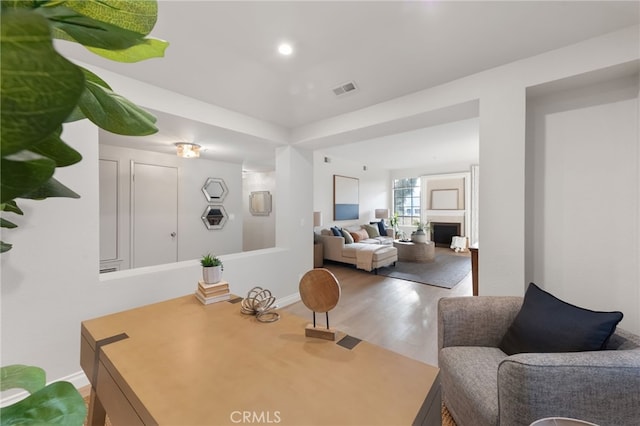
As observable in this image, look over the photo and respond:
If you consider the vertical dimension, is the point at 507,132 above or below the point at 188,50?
below

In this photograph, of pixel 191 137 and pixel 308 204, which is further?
pixel 308 204

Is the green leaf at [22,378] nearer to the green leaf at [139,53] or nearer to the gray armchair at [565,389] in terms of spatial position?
the green leaf at [139,53]

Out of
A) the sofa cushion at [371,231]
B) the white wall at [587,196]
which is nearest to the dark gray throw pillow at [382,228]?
the sofa cushion at [371,231]

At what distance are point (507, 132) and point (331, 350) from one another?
2.14 meters

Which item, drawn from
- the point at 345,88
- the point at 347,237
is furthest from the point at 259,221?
the point at 345,88

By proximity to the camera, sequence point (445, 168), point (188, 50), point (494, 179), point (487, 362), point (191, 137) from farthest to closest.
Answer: point (445, 168)
point (191, 137)
point (494, 179)
point (188, 50)
point (487, 362)

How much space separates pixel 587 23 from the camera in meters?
1.68

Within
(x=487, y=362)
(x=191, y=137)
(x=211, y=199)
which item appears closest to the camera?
(x=487, y=362)

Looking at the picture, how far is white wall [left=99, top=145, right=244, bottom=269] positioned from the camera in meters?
4.10

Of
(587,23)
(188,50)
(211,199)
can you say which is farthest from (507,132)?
(211,199)

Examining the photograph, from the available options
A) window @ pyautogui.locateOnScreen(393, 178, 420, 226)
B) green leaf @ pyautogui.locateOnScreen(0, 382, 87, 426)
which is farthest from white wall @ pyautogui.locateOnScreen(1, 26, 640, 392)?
window @ pyautogui.locateOnScreen(393, 178, 420, 226)

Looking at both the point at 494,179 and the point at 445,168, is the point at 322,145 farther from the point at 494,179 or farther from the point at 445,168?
the point at 445,168

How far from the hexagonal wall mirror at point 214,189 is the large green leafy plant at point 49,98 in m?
4.92

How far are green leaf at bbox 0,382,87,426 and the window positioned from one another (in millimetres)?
9119
